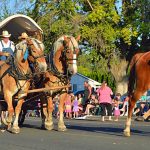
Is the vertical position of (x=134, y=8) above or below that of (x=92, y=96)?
above

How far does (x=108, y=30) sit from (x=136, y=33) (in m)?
2.29

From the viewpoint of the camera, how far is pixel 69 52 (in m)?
13.3

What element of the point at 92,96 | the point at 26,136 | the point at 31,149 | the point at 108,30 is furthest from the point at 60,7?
the point at 31,149

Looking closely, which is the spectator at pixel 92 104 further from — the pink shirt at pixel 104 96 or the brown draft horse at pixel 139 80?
the brown draft horse at pixel 139 80

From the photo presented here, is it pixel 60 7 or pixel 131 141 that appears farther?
pixel 60 7

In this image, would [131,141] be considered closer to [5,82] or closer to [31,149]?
[31,149]

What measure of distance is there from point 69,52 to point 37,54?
849 mm

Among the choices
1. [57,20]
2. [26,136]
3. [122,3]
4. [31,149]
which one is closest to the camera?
[31,149]

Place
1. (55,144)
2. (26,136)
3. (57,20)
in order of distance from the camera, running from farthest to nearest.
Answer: (57,20) < (26,136) < (55,144)

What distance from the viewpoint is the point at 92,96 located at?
27719 mm

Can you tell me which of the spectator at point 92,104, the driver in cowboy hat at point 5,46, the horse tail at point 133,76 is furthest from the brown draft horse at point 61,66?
the spectator at point 92,104

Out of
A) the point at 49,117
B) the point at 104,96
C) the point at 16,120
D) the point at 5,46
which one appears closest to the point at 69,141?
the point at 16,120

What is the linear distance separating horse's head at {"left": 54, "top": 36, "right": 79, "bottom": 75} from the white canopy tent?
1464mm

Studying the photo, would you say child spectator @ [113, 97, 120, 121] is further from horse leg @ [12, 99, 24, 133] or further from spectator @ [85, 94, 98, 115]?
horse leg @ [12, 99, 24, 133]
